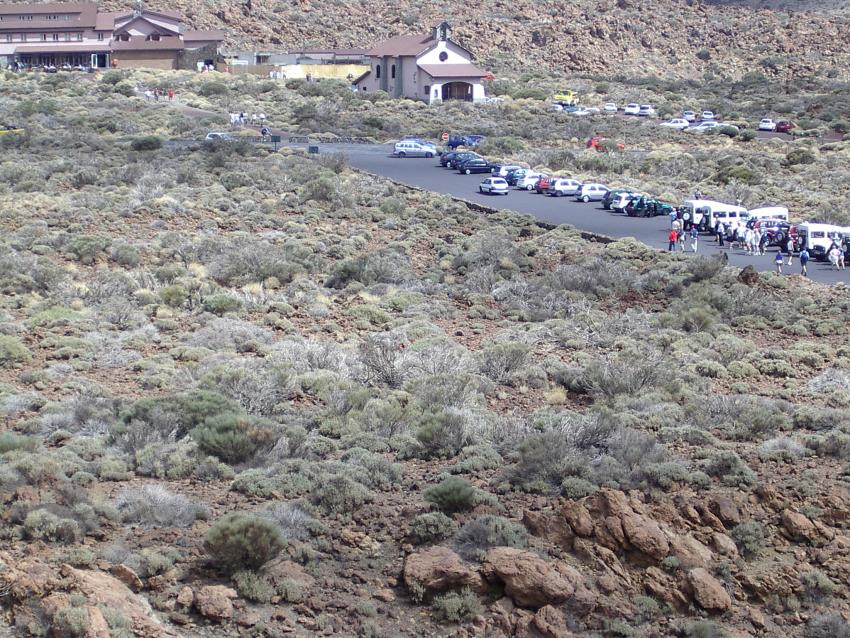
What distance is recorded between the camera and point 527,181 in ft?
169

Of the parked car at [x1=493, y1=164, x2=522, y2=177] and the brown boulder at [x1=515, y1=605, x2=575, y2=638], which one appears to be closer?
the brown boulder at [x1=515, y1=605, x2=575, y2=638]

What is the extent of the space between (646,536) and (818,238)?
2466 centimetres

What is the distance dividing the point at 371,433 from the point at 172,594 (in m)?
6.42

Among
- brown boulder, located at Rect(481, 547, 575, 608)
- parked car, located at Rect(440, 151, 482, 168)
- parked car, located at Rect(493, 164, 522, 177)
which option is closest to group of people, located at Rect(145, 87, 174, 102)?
parked car, located at Rect(440, 151, 482, 168)

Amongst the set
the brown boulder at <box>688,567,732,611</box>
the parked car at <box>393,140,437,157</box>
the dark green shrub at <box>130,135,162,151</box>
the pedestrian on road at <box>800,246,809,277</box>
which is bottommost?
the brown boulder at <box>688,567,732,611</box>

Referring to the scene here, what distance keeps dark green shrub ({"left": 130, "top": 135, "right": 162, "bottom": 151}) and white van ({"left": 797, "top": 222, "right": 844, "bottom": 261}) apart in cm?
3104

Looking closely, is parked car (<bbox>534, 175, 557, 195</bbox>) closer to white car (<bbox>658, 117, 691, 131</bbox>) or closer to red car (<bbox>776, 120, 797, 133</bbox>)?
white car (<bbox>658, 117, 691, 131</bbox>)

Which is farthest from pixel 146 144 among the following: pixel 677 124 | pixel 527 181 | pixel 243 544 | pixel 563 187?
pixel 243 544

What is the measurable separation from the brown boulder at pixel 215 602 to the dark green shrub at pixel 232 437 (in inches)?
180

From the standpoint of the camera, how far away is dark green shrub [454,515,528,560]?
631 inches

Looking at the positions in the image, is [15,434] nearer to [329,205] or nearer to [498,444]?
[498,444]

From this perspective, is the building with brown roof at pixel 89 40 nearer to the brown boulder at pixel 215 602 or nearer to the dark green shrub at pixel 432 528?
the dark green shrub at pixel 432 528

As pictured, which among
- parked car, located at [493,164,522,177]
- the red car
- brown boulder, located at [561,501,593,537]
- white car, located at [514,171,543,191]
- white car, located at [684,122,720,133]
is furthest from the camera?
the red car

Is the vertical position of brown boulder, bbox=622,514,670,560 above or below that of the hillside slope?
below
